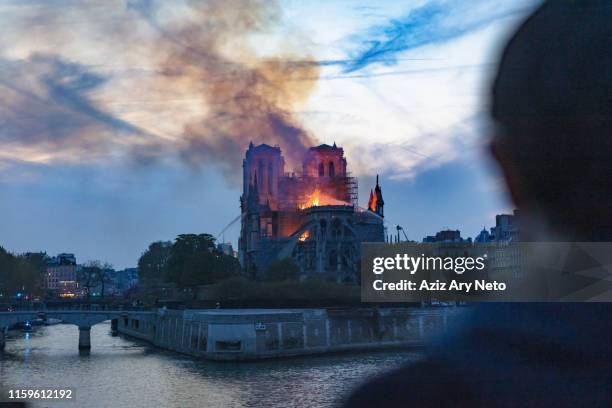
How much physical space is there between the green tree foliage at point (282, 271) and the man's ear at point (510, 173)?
82.8m

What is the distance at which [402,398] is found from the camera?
320 centimetres

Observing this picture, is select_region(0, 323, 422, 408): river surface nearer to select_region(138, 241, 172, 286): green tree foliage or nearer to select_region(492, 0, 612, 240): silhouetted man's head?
select_region(492, 0, 612, 240): silhouetted man's head

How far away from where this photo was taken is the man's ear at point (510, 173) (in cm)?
362

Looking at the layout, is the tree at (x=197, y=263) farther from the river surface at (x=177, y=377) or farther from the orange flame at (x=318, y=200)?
the river surface at (x=177, y=377)

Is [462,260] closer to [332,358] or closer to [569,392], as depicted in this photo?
[569,392]

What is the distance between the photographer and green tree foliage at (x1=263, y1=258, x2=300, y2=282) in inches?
3423

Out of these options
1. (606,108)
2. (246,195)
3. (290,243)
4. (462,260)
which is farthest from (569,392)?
(246,195)

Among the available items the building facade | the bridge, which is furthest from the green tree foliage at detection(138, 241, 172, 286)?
the bridge

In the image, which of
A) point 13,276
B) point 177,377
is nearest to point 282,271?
point 13,276

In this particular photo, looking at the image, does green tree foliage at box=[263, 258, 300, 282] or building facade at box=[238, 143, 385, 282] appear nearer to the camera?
green tree foliage at box=[263, 258, 300, 282]

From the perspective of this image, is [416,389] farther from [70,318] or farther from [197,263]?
[197,263]

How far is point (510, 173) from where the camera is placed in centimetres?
366

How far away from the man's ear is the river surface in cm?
2489

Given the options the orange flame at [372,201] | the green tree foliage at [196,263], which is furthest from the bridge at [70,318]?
the orange flame at [372,201]
